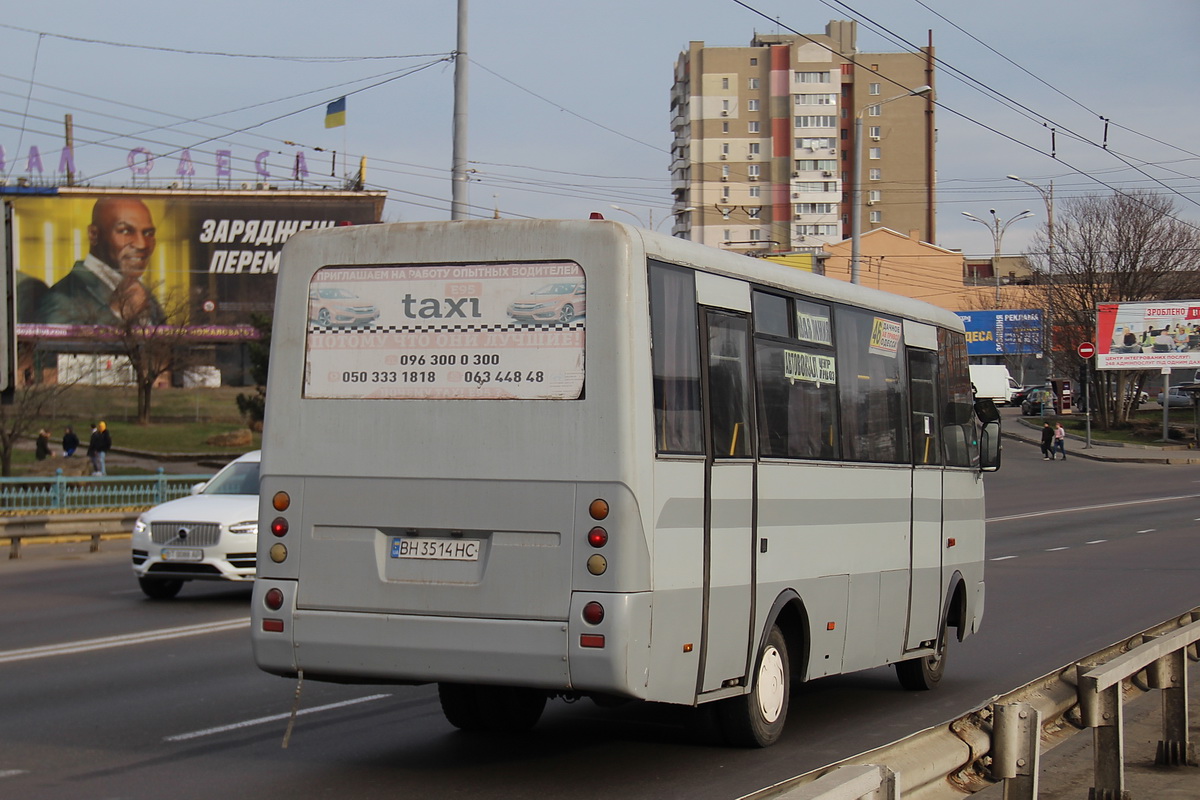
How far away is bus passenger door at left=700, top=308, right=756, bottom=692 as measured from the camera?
7223 mm

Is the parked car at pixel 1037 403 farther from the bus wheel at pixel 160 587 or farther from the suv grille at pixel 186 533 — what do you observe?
the suv grille at pixel 186 533

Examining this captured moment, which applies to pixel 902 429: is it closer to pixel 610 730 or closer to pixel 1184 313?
pixel 610 730

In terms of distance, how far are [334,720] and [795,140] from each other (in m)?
115

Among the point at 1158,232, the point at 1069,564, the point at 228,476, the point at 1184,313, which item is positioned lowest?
the point at 1069,564

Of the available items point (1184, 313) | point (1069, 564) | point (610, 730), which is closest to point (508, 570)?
point (610, 730)

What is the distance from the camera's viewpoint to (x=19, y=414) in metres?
31.8

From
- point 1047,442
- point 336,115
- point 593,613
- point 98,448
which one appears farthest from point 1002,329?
point 593,613

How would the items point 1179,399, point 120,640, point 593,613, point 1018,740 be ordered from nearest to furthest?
point 1018,740 → point 593,613 → point 120,640 → point 1179,399

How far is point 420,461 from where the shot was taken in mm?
7016

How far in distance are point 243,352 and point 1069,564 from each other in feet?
230

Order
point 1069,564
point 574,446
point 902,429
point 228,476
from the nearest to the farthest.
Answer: point 574,446
point 902,429
point 228,476
point 1069,564

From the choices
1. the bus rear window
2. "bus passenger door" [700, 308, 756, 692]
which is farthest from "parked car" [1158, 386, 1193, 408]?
the bus rear window

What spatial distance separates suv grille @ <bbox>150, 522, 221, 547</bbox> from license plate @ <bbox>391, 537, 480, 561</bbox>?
351 inches

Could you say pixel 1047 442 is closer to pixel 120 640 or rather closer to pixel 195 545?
pixel 195 545
